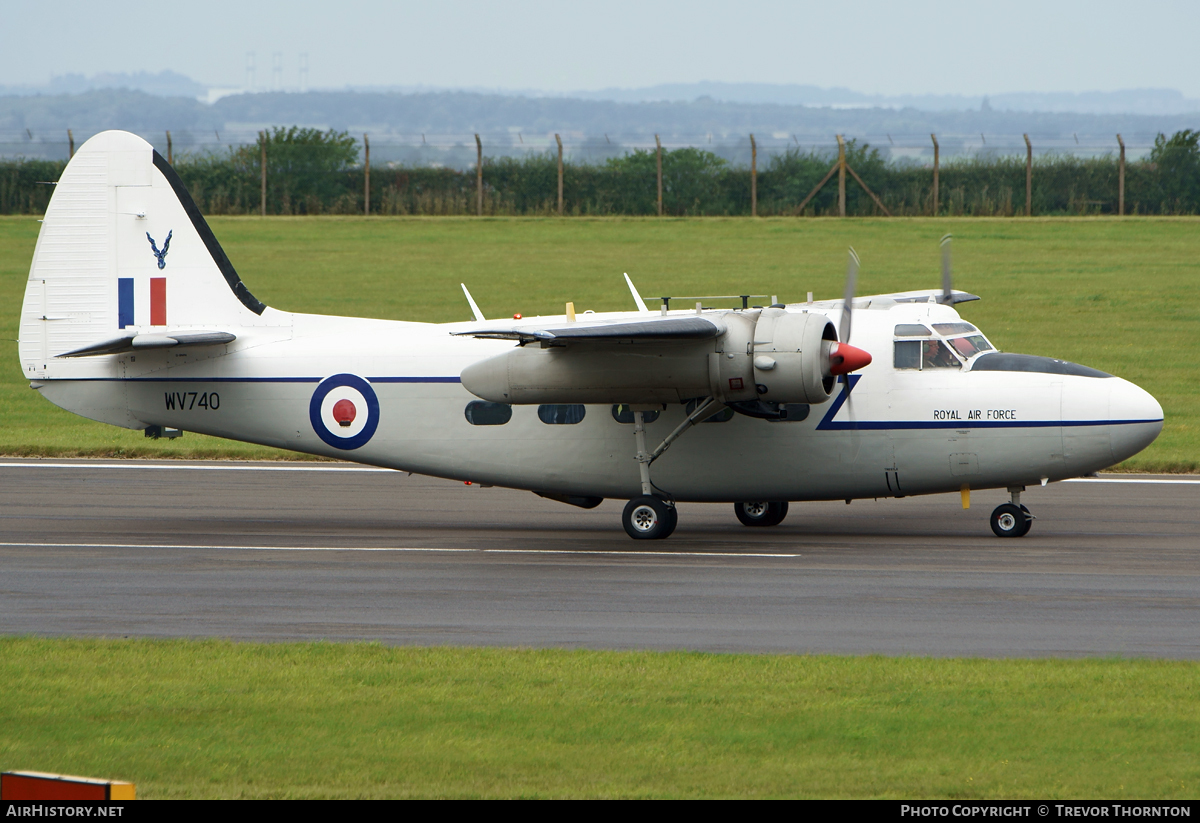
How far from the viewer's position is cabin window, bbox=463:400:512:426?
1808 centimetres

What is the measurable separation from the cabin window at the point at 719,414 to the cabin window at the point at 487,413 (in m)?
2.47

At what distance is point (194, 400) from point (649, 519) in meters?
6.43

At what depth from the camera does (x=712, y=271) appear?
46531 mm

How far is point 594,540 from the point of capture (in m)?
17.9

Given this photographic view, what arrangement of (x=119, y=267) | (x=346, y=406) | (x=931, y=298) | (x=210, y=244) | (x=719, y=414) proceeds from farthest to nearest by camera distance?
(x=931, y=298), (x=210, y=244), (x=119, y=267), (x=346, y=406), (x=719, y=414)

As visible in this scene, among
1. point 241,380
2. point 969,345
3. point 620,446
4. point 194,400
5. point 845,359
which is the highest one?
point 969,345

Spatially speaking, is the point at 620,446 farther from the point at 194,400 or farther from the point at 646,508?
the point at 194,400

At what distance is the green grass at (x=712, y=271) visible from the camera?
33.6m

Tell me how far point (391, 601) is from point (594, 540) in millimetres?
4244

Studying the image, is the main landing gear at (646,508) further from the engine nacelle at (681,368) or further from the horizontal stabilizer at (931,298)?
the horizontal stabilizer at (931,298)

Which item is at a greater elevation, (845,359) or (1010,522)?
(845,359)

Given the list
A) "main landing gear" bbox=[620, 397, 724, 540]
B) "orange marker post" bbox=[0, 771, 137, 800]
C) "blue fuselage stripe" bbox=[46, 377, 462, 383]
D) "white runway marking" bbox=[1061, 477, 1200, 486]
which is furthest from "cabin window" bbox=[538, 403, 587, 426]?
"orange marker post" bbox=[0, 771, 137, 800]

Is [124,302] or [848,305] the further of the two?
[124,302]

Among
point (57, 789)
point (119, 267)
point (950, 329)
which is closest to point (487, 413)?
point (119, 267)
